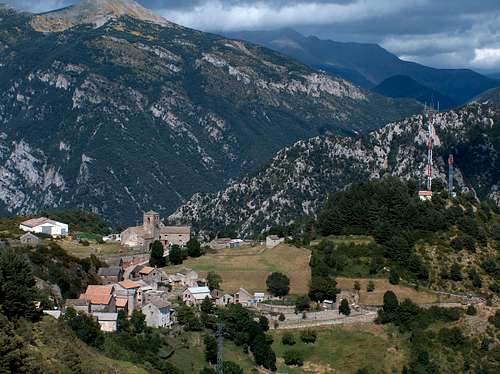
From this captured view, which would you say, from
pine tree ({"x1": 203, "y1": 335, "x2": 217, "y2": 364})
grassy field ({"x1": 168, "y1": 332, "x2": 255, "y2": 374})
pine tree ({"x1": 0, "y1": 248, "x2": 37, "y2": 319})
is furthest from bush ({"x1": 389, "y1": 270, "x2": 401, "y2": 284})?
pine tree ({"x1": 0, "y1": 248, "x2": 37, "y2": 319})

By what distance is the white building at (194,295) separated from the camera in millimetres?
85938

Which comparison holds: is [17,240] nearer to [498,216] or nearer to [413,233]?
[413,233]

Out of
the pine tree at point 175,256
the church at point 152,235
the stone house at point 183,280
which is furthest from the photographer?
the church at point 152,235

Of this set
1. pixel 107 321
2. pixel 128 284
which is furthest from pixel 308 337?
pixel 107 321

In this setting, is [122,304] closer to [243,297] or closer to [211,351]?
[211,351]

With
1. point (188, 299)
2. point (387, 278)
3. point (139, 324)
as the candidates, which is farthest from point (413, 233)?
point (139, 324)

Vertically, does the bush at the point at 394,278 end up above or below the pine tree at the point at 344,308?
above

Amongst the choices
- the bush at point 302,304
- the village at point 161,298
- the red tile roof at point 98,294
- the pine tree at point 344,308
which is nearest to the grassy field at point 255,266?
the village at point 161,298

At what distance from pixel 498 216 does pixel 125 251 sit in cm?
5000

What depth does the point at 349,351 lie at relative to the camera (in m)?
81.2

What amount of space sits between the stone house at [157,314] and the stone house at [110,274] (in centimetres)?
1077

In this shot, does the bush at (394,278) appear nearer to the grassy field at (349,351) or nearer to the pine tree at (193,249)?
the grassy field at (349,351)

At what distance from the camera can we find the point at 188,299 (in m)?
86.2

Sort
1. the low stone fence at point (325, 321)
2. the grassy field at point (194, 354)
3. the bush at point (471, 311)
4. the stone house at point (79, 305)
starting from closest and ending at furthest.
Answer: the grassy field at point (194, 354) < the stone house at point (79, 305) < the low stone fence at point (325, 321) < the bush at point (471, 311)
